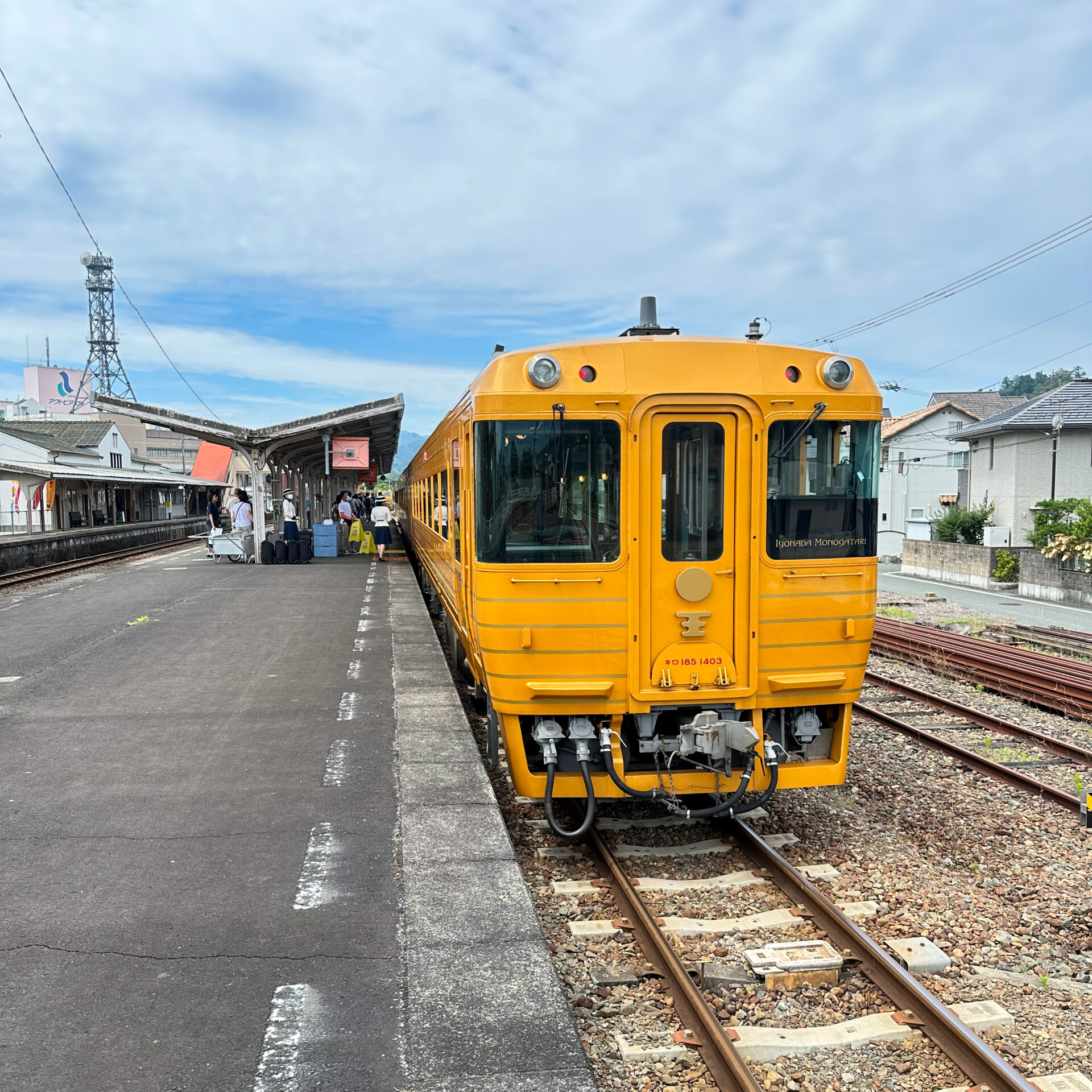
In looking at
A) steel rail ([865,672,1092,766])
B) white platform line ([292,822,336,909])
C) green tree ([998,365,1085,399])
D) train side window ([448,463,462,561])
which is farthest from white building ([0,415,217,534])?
green tree ([998,365,1085,399])

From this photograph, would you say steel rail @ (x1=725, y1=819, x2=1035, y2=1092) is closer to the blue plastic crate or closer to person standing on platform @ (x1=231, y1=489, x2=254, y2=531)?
the blue plastic crate

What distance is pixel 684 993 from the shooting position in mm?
3572

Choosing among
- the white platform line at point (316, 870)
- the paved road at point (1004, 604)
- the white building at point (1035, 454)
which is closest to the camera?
the white platform line at point (316, 870)

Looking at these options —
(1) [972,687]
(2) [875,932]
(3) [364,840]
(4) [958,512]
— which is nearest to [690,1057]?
(2) [875,932]

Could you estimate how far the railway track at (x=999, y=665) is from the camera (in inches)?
375

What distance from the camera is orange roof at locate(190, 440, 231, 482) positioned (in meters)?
65.0

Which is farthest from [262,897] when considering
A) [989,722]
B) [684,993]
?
[989,722]

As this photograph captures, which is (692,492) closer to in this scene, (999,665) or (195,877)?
(195,877)

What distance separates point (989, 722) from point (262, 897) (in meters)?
7.08

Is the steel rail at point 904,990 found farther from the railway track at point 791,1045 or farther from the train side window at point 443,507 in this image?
the train side window at point 443,507

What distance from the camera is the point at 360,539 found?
23.5m

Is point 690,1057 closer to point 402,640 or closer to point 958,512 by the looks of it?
point 402,640

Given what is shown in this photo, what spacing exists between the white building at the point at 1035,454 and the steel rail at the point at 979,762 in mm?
19458

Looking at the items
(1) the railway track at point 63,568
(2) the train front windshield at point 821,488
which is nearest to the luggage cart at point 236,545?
(1) the railway track at point 63,568
